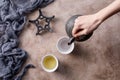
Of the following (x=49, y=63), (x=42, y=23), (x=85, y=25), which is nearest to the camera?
(x=85, y=25)

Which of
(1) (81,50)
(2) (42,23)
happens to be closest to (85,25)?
(1) (81,50)

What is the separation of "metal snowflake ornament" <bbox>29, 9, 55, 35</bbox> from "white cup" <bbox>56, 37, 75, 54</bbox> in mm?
123

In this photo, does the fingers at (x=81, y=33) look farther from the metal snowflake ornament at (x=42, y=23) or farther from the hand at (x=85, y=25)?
the metal snowflake ornament at (x=42, y=23)

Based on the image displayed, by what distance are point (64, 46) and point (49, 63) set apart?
0.17 meters

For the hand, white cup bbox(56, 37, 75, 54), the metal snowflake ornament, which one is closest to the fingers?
the hand

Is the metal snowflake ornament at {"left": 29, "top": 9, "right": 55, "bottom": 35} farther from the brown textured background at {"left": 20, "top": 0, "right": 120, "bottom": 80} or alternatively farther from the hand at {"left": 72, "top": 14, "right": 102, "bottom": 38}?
the hand at {"left": 72, "top": 14, "right": 102, "bottom": 38}

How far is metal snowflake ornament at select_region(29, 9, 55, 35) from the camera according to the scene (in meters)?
1.77

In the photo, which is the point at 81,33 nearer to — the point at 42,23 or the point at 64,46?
the point at 64,46

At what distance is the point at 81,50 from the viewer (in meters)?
1.72

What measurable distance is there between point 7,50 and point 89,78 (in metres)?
0.62

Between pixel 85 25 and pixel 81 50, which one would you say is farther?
pixel 81 50

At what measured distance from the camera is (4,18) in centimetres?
179

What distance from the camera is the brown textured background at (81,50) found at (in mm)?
1668

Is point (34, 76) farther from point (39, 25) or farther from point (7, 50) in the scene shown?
point (39, 25)
